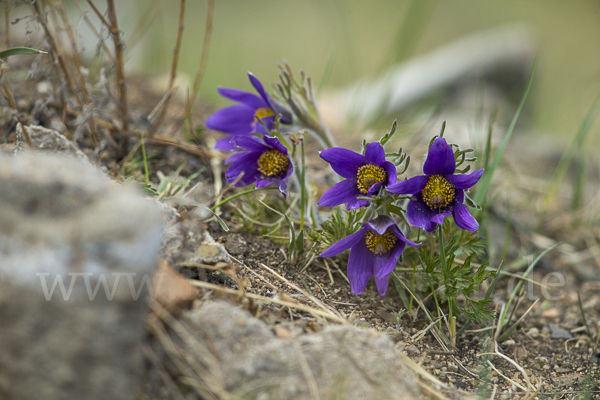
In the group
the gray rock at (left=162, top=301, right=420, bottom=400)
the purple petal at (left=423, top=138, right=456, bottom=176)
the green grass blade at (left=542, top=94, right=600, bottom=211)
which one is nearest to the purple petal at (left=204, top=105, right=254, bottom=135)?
the purple petal at (left=423, top=138, right=456, bottom=176)

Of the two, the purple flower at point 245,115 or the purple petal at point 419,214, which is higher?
the purple flower at point 245,115

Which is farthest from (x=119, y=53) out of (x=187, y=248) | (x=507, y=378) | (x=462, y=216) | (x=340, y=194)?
(x=507, y=378)

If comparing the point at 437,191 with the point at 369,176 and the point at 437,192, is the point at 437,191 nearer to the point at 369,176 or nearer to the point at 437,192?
the point at 437,192

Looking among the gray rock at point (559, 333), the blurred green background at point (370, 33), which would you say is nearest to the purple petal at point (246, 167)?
the gray rock at point (559, 333)

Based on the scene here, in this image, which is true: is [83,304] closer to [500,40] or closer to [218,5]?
[500,40]

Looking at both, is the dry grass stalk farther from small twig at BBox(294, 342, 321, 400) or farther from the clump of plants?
the clump of plants

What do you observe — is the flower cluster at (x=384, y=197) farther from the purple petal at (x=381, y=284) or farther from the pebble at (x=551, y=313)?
the pebble at (x=551, y=313)
